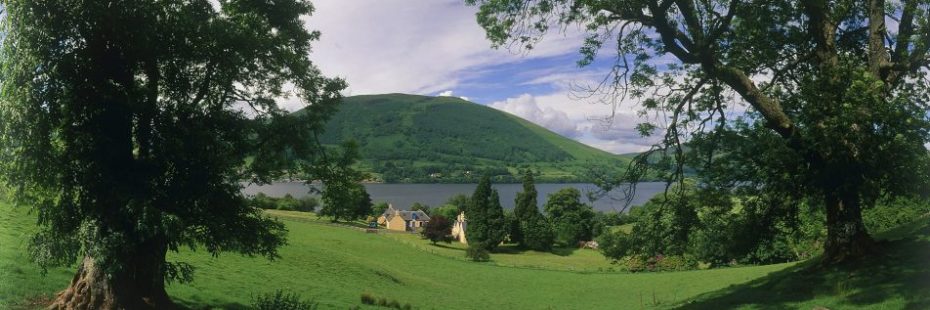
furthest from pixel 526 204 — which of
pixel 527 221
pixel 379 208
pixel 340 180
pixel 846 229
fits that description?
pixel 846 229

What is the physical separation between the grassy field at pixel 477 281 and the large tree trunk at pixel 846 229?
60cm

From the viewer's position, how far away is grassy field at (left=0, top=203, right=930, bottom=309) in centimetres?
1248

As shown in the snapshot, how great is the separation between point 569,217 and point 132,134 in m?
82.2

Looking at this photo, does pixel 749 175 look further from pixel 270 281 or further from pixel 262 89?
pixel 270 281

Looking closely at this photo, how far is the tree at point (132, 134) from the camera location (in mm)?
10859

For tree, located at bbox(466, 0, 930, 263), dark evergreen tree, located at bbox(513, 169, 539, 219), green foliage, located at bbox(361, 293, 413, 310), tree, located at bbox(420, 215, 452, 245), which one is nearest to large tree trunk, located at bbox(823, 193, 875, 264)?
tree, located at bbox(466, 0, 930, 263)

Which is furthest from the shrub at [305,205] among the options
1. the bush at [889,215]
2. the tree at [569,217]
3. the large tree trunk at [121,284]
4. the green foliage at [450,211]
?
the large tree trunk at [121,284]

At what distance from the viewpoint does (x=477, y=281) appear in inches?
1780

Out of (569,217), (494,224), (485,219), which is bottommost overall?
(494,224)

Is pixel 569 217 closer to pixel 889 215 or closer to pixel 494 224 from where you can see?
pixel 494 224

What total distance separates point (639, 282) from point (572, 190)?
54.4 meters

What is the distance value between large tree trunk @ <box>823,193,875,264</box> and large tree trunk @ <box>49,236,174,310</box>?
662 inches

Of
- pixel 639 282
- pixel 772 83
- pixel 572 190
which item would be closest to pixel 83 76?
pixel 772 83

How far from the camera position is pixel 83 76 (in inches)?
456
